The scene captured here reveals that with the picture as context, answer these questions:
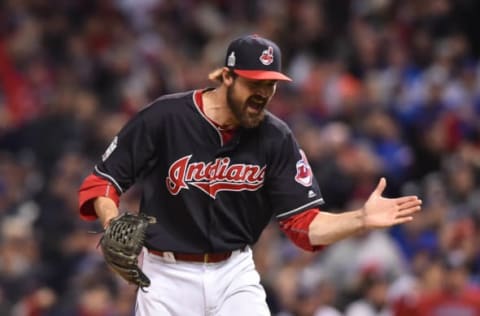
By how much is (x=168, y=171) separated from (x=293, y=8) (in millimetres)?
7112

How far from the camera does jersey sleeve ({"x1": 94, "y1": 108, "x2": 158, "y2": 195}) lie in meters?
5.50

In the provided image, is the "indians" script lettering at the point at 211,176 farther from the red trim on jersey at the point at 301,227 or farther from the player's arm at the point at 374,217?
the player's arm at the point at 374,217

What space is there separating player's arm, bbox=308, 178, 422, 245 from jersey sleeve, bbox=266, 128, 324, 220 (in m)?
0.21

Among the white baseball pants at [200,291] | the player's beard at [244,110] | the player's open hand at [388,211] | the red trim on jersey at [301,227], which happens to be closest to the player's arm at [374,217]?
the player's open hand at [388,211]

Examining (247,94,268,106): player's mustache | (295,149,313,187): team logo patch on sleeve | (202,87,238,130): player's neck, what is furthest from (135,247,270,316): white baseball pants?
(247,94,268,106): player's mustache

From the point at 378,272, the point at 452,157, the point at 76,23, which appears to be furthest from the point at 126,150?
the point at 76,23

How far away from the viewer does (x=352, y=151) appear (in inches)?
396

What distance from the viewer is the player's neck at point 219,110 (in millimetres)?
5535

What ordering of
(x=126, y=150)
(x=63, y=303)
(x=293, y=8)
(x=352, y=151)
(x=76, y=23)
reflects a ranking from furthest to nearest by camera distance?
(x=76, y=23) < (x=293, y=8) < (x=352, y=151) < (x=63, y=303) < (x=126, y=150)

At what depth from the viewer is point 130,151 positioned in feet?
18.1

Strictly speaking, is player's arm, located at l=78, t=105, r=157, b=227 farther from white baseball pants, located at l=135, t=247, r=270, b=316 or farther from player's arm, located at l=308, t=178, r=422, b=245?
player's arm, located at l=308, t=178, r=422, b=245

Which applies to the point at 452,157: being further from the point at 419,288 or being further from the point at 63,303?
the point at 63,303

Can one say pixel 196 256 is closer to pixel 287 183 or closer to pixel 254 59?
pixel 287 183

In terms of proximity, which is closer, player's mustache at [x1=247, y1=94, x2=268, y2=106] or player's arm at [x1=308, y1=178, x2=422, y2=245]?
player's arm at [x1=308, y1=178, x2=422, y2=245]
